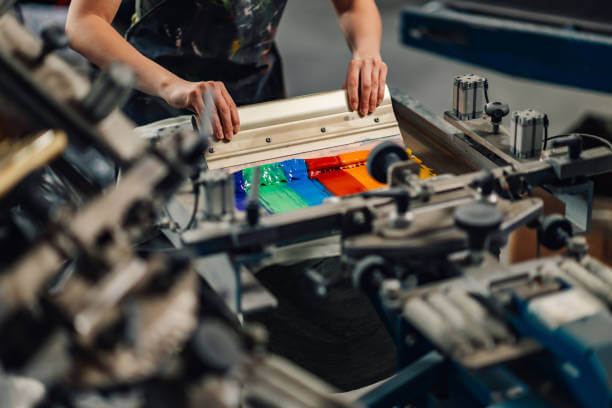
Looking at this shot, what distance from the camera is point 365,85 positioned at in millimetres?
2021

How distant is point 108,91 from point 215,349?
0.39 metres

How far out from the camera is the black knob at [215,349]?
934 mm

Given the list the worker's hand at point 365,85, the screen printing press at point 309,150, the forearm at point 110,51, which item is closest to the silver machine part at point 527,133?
the screen printing press at point 309,150

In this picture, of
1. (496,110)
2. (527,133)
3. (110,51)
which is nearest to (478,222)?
(527,133)

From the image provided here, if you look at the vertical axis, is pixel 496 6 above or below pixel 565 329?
above

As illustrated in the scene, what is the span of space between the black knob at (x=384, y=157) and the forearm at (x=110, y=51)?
2.14 feet

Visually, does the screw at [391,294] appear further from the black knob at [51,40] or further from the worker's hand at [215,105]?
the worker's hand at [215,105]

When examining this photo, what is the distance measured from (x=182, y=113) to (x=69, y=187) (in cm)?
41

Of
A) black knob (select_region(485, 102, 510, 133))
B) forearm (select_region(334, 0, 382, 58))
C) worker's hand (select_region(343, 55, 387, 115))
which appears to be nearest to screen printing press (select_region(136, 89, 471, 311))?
worker's hand (select_region(343, 55, 387, 115))

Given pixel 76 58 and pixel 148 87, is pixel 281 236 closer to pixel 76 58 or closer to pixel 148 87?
pixel 148 87

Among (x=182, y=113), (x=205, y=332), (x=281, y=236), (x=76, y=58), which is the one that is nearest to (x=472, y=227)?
(x=281, y=236)

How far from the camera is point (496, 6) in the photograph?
3.96 feet

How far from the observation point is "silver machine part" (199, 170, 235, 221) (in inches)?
54.0

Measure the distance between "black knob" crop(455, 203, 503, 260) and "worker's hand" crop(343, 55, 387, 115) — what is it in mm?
790
